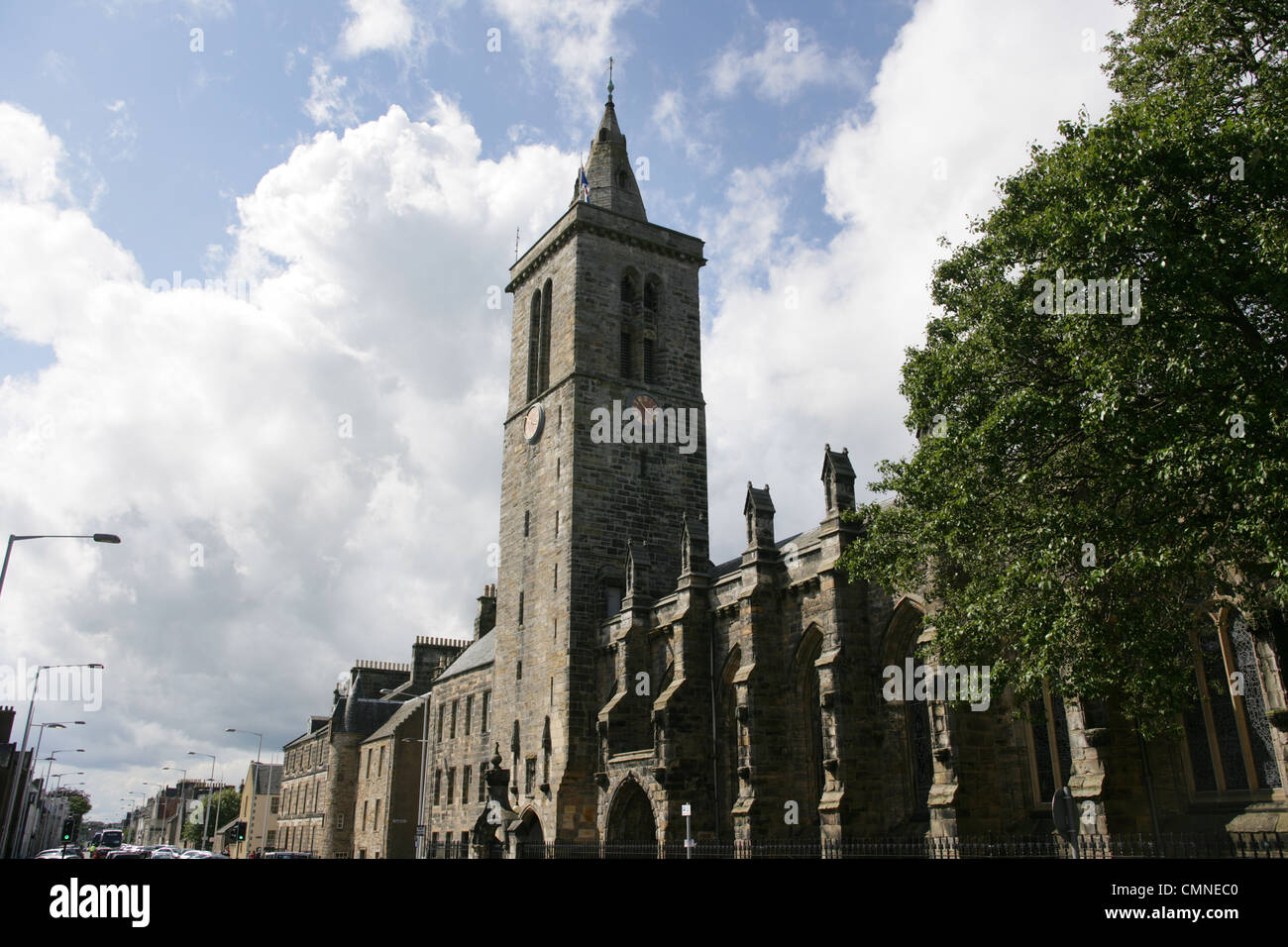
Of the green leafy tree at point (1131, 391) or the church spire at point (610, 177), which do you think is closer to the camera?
the green leafy tree at point (1131, 391)

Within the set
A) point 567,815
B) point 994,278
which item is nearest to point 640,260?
point 567,815

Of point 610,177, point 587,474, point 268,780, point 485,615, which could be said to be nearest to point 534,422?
point 587,474

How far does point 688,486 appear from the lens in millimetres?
40250

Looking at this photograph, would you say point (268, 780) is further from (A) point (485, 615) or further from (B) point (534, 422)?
(B) point (534, 422)

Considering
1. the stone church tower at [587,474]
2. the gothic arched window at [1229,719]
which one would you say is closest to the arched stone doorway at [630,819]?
the stone church tower at [587,474]

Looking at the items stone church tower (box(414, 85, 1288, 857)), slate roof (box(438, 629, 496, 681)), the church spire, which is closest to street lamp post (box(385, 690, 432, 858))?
stone church tower (box(414, 85, 1288, 857))

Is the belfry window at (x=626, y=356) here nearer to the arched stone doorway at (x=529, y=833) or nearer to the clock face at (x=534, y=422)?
the clock face at (x=534, y=422)

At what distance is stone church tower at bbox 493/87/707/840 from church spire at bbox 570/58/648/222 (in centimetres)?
7

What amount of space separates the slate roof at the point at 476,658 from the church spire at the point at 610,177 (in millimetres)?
22234

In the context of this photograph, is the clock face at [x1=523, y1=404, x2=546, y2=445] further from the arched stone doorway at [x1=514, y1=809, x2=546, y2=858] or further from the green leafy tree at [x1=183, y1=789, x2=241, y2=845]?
the green leafy tree at [x1=183, y1=789, x2=241, y2=845]

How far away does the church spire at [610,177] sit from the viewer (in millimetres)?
44156

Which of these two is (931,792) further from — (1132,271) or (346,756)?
(346,756)

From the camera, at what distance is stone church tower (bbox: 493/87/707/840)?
35.9m
